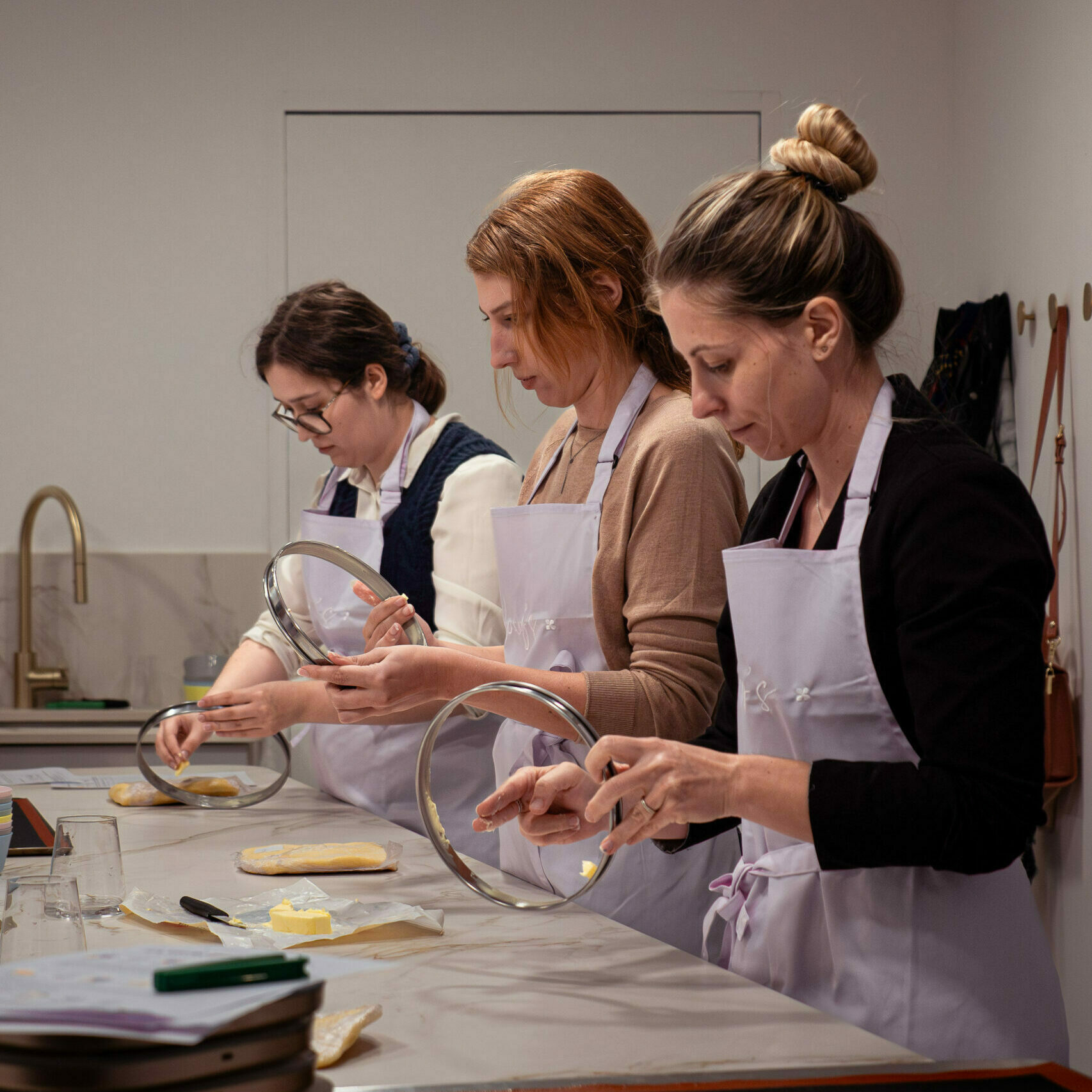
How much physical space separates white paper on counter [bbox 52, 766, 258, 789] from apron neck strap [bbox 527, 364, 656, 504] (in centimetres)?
87

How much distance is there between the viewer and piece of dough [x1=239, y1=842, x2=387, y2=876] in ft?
4.73

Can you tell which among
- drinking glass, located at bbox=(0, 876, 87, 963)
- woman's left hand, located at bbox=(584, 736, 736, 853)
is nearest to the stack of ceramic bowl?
drinking glass, located at bbox=(0, 876, 87, 963)

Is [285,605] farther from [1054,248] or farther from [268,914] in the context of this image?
[1054,248]

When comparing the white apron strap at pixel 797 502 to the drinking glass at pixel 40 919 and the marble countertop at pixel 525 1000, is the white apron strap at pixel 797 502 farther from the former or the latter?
the drinking glass at pixel 40 919

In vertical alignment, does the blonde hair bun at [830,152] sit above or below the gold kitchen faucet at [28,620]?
above

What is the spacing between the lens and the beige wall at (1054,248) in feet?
7.90

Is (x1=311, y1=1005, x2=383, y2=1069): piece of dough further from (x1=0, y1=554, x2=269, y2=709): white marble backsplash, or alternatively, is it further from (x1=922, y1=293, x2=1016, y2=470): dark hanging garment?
(x1=0, y1=554, x2=269, y2=709): white marble backsplash

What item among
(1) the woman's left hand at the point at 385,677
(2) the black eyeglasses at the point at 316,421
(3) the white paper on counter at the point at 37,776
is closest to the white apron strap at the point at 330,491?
(2) the black eyeglasses at the point at 316,421

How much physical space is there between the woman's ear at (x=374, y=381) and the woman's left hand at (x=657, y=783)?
4.17ft

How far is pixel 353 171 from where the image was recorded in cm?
343

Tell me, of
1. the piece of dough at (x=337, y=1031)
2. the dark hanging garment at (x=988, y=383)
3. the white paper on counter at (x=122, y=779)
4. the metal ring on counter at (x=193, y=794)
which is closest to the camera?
the piece of dough at (x=337, y=1031)

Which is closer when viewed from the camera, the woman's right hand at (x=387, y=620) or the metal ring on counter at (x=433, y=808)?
the metal ring on counter at (x=433, y=808)

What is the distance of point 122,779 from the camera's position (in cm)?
219

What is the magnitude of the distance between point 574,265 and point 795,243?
1.59ft
